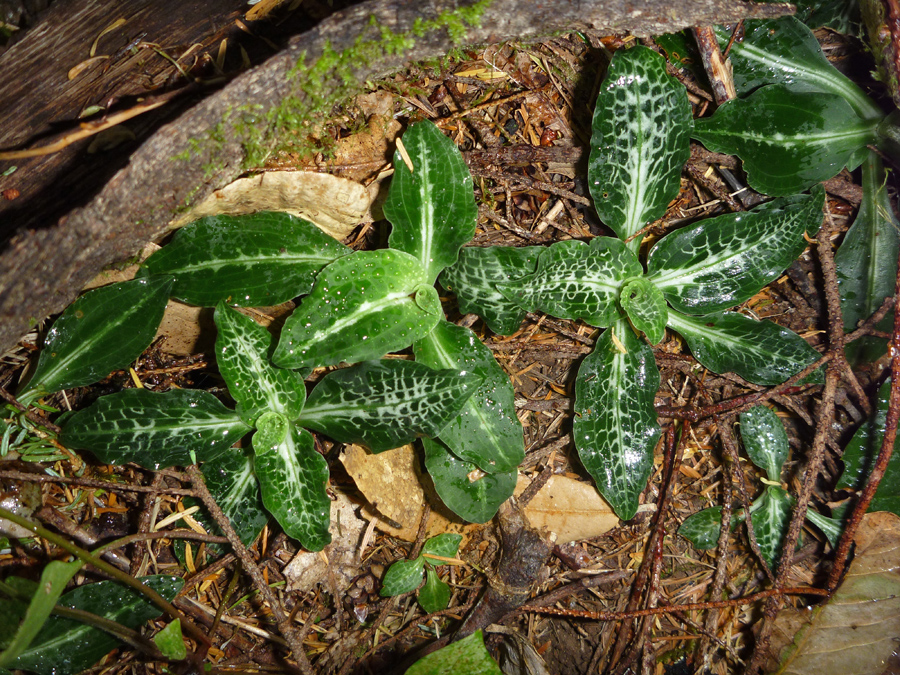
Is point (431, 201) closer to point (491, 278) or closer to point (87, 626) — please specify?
point (491, 278)

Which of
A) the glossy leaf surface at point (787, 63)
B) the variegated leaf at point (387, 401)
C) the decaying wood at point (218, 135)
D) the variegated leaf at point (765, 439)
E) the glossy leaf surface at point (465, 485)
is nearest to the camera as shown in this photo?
the decaying wood at point (218, 135)

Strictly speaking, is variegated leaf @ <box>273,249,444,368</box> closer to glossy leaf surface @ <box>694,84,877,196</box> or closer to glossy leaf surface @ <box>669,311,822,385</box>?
glossy leaf surface @ <box>669,311,822,385</box>

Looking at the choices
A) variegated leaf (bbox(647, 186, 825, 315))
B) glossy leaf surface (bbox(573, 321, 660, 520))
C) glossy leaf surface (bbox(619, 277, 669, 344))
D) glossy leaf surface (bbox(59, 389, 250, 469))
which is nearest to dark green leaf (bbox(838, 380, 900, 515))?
variegated leaf (bbox(647, 186, 825, 315))

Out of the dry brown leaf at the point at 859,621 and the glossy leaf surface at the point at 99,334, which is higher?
the glossy leaf surface at the point at 99,334

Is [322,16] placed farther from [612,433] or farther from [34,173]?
[612,433]

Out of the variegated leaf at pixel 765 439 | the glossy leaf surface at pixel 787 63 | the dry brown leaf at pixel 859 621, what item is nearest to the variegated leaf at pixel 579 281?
the variegated leaf at pixel 765 439

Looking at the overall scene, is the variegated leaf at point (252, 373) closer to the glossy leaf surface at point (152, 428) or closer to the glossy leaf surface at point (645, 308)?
the glossy leaf surface at point (152, 428)

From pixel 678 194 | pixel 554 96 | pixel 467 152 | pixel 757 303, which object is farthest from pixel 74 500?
pixel 757 303
